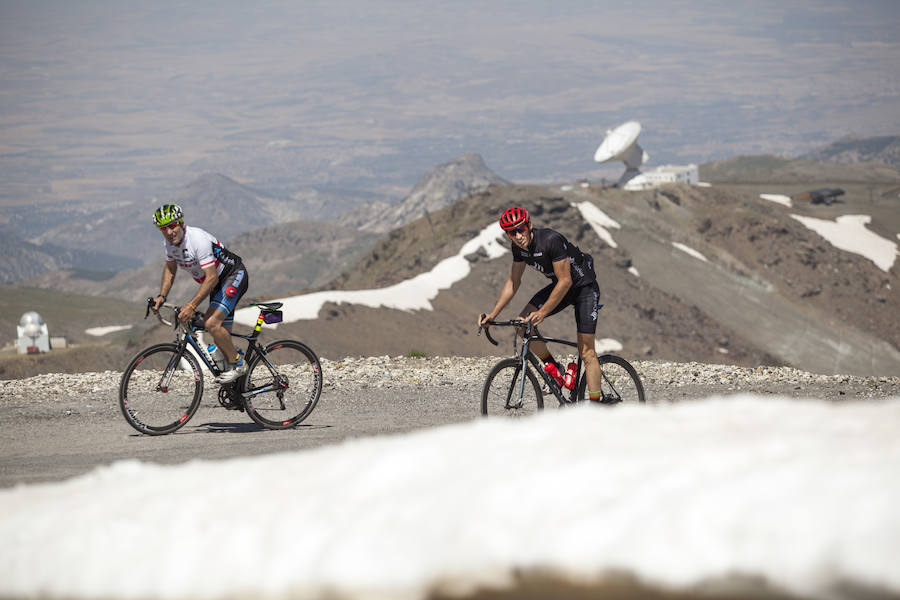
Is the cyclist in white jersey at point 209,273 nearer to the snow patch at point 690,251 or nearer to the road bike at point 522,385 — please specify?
the road bike at point 522,385

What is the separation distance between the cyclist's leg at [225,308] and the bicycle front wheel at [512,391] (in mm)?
3051

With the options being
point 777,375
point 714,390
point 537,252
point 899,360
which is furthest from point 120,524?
point 899,360

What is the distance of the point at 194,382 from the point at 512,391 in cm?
385

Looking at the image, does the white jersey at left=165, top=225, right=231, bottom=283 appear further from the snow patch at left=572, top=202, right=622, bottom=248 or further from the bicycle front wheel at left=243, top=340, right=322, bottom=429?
the snow patch at left=572, top=202, right=622, bottom=248

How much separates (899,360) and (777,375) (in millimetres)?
54742

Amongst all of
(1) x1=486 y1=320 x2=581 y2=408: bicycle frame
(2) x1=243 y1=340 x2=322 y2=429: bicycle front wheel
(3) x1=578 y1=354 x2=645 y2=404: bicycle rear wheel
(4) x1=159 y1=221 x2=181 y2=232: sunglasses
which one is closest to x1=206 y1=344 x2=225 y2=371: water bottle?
(2) x1=243 y1=340 x2=322 y2=429: bicycle front wheel

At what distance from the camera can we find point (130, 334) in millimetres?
155000

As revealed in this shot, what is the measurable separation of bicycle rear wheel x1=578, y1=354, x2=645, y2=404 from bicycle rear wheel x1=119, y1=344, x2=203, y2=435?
4.61 metres

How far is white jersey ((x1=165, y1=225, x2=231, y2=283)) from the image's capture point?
1080cm

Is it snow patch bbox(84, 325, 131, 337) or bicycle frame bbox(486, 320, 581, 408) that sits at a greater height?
bicycle frame bbox(486, 320, 581, 408)

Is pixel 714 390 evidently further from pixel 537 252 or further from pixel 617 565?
pixel 617 565

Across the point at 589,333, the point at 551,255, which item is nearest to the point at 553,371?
the point at 589,333

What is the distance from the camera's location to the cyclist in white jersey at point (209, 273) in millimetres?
10719

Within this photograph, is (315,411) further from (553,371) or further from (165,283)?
(553,371)
